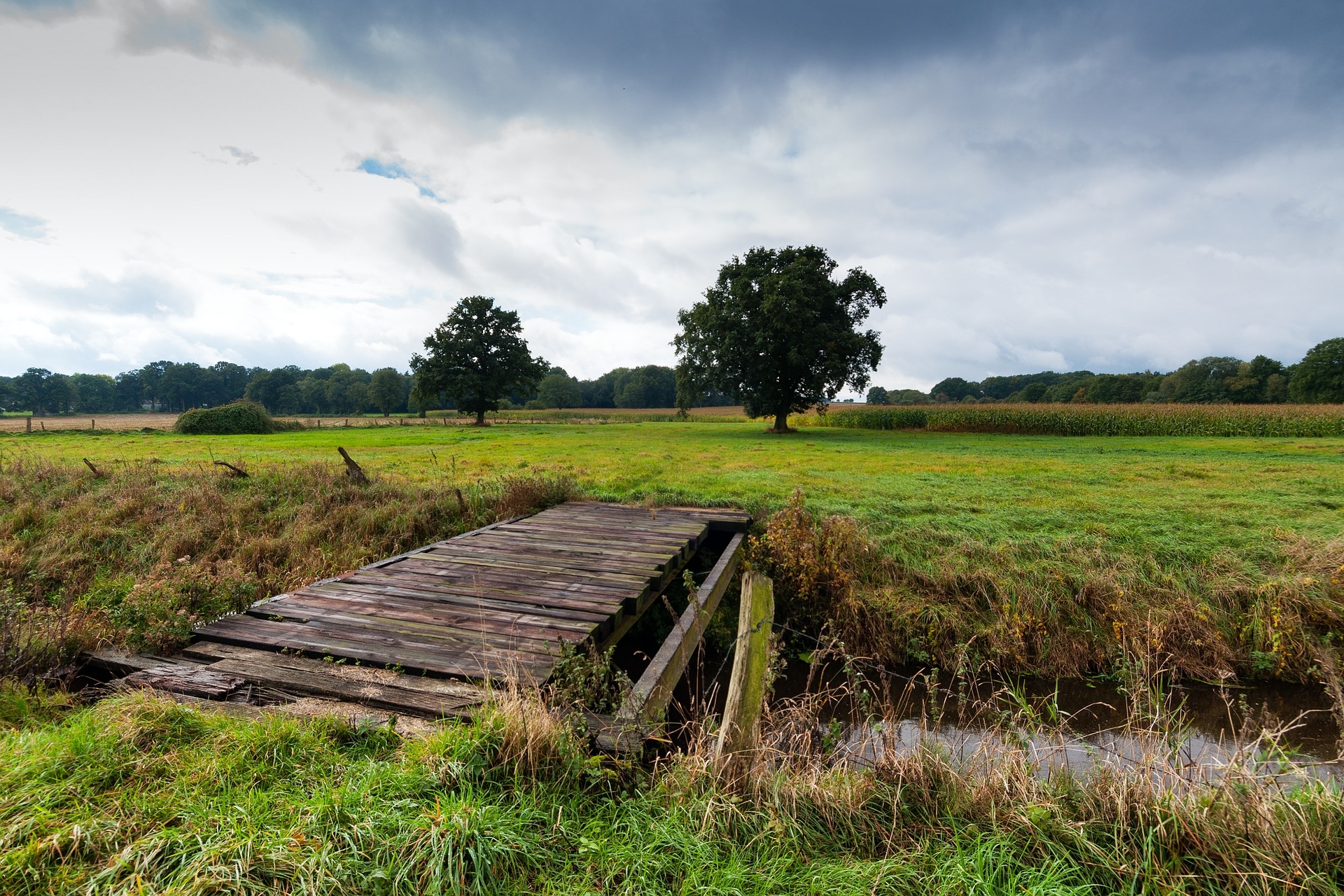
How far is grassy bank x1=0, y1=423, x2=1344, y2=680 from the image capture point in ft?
21.4

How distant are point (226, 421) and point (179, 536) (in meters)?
38.0

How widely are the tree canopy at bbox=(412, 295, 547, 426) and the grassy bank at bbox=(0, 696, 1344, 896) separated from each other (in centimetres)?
4363

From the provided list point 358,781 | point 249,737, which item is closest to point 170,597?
point 249,737

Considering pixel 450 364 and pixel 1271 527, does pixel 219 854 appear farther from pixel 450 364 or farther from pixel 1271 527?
pixel 450 364

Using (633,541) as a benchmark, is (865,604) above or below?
below

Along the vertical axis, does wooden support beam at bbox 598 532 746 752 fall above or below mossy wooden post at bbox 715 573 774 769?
below

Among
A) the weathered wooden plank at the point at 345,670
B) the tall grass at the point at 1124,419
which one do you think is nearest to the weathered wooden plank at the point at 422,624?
the weathered wooden plank at the point at 345,670

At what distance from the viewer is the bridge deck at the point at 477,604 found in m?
4.25

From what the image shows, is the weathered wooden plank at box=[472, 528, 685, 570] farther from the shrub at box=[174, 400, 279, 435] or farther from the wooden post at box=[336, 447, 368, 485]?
the shrub at box=[174, 400, 279, 435]

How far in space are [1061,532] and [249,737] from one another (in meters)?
10.3

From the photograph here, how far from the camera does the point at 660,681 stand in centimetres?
407

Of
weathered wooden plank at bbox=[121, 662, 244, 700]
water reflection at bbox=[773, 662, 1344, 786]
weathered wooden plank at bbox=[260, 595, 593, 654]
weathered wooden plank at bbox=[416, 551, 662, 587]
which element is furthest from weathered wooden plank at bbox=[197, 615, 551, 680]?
water reflection at bbox=[773, 662, 1344, 786]

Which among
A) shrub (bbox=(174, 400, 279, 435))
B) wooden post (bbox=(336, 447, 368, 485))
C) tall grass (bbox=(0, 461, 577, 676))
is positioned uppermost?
shrub (bbox=(174, 400, 279, 435))

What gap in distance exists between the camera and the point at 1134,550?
26.3 ft
